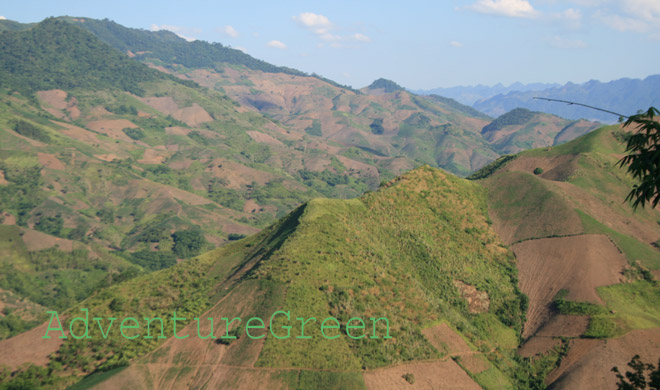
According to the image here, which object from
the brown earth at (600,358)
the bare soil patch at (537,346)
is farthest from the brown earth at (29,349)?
the brown earth at (600,358)

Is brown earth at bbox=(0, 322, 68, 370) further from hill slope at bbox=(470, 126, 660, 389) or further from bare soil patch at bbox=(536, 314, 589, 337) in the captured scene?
bare soil patch at bbox=(536, 314, 589, 337)

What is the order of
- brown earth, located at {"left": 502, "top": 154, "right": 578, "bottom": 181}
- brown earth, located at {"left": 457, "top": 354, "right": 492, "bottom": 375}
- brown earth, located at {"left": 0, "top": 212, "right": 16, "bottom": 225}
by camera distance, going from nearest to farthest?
brown earth, located at {"left": 457, "top": 354, "right": 492, "bottom": 375}, brown earth, located at {"left": 502, "top": 154, "right": 578, "bottom": 181}, brown earth, located at {"left": 0, "top": 212, "right": 16, "bottom": 225}

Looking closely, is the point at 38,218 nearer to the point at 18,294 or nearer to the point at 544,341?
the point at 18,294

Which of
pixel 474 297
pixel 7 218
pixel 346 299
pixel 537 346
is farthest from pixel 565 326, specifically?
pixel 7 218

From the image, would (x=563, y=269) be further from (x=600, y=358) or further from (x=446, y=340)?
(x=446, y=340)

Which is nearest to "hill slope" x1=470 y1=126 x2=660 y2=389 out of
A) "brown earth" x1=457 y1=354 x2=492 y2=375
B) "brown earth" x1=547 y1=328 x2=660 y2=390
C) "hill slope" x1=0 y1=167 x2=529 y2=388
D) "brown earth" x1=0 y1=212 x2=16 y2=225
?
"brown earth" x1=547 y1=328 x2=660 y2=390

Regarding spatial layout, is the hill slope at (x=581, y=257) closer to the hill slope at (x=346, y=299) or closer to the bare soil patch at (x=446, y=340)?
the hill slope at (x=346, y=299)

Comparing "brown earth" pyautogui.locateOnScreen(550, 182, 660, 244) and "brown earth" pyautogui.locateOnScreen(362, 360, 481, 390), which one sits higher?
"brown earth" pyautogui.locateOnScreen(550, 182, 660, 244)
